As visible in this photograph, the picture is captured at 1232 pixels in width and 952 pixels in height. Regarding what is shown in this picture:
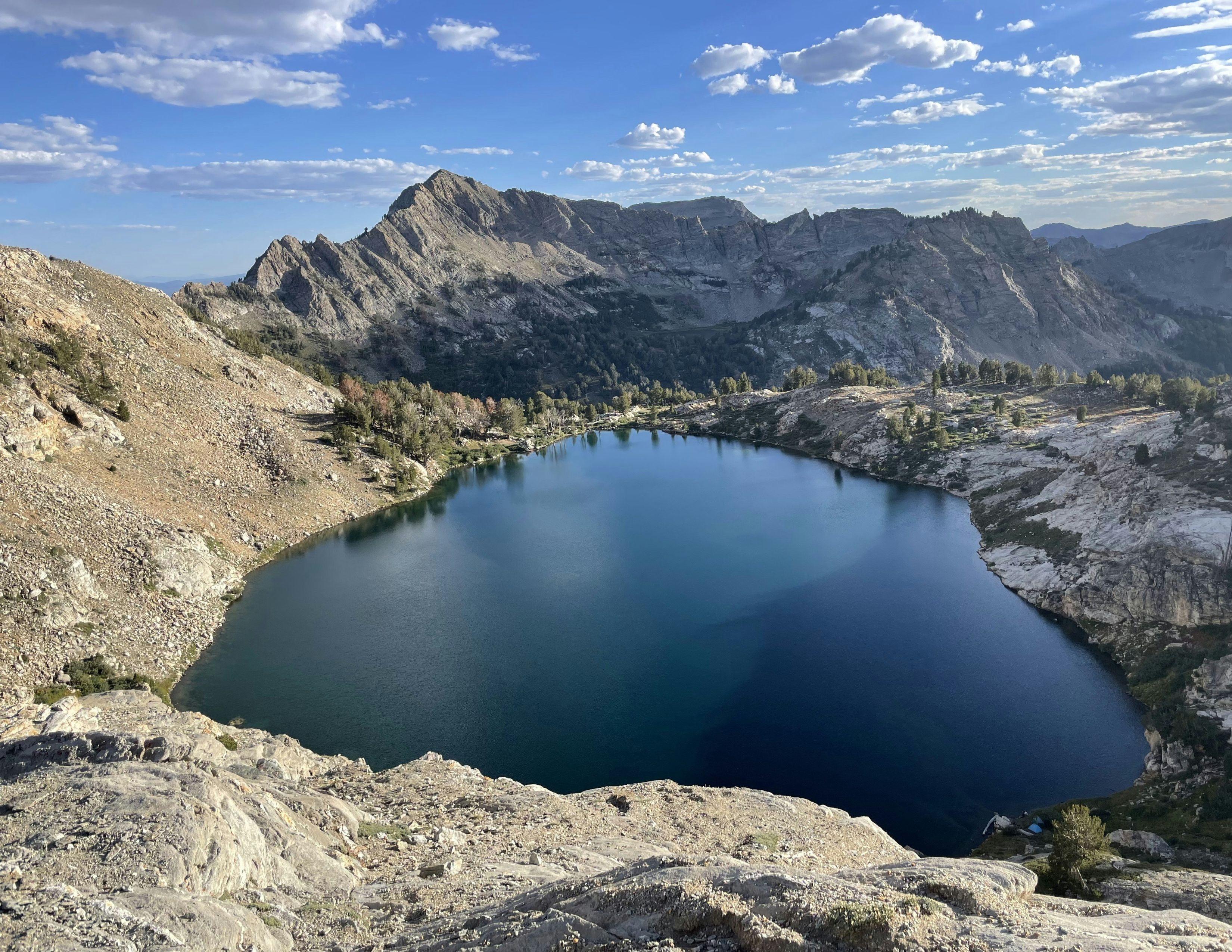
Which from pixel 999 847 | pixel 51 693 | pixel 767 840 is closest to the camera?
pixel 767 840

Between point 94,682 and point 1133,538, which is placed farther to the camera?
point 1133,538

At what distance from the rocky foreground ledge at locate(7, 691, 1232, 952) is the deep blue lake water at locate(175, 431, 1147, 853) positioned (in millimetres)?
10307

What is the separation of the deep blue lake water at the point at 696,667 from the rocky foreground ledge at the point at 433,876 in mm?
10307

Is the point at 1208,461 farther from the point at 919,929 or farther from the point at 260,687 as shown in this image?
the point at 260,687

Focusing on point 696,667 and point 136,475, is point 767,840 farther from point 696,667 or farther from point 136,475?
point 136,475

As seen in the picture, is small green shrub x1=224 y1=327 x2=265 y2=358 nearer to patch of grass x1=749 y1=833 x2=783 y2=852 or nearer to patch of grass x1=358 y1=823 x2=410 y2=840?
patch of grass x1=358 y1=823 x2=410 y2=840

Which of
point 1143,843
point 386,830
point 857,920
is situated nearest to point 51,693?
point 386,830

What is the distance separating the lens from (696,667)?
52938 millimetres

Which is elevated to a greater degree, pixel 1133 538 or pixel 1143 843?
pixel 1133 538

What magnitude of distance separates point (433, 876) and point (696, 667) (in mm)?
32386

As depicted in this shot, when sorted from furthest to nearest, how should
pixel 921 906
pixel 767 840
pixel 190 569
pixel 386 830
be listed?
pixel 190 569 < pixel 767 840 < pixel 386 830 < pixel 921 906

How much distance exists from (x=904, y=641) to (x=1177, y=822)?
74.7 ft

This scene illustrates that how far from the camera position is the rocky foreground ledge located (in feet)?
49.3

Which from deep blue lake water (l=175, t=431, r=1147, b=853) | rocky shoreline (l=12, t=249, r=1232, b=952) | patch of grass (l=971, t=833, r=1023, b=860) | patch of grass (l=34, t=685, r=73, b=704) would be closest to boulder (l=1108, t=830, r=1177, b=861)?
rocky shoreline (l=12, t=249, r=1232, b=952)
